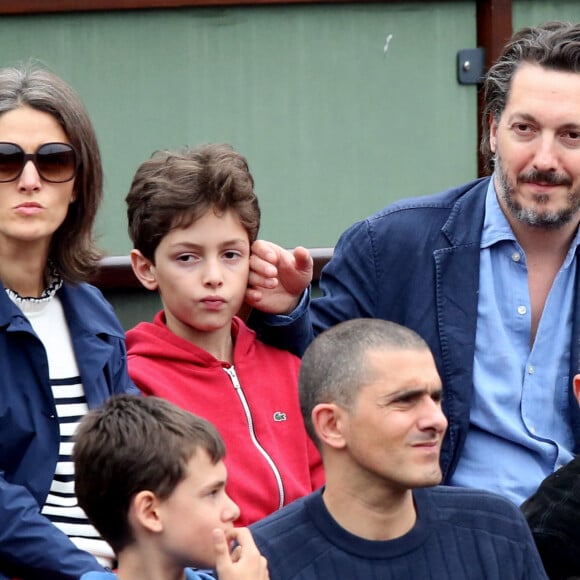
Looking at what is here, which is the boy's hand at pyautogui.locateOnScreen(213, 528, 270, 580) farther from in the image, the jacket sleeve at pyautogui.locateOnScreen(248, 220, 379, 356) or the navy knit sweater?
the jacket sleeve at pyautogui.locateOnScreen(248, 220, 379, 356)

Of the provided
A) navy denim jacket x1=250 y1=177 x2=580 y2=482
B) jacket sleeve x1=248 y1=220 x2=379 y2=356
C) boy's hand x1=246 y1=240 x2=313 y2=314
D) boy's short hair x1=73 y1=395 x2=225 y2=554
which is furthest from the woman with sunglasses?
jacket sleeve x1=248 y1=220 x2=379 y2=356

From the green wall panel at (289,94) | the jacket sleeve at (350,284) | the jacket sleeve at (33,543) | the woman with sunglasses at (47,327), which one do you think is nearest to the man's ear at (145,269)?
the woman with sunglasses at (47,327)

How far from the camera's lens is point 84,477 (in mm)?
2693

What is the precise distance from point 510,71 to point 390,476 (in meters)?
1.38

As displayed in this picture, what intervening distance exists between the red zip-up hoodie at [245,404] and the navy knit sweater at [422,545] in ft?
1.22

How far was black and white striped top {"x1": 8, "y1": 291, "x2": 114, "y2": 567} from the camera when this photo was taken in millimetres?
3012

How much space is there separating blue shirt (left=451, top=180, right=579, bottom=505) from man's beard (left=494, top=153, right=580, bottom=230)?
88 mm

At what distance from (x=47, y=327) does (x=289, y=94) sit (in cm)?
177

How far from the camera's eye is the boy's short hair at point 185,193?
130 inches

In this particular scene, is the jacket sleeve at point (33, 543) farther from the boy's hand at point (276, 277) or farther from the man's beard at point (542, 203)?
the man's beard at point (542, 203)

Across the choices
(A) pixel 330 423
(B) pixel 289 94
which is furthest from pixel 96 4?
(A) pixel 330 423

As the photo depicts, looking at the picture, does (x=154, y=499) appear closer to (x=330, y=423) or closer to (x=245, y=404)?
(x=330, y=423)

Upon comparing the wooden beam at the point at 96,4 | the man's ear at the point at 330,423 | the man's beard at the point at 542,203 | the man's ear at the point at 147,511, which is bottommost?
the man's ear at the point at 147,511

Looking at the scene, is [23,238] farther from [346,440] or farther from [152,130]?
[152,130]
